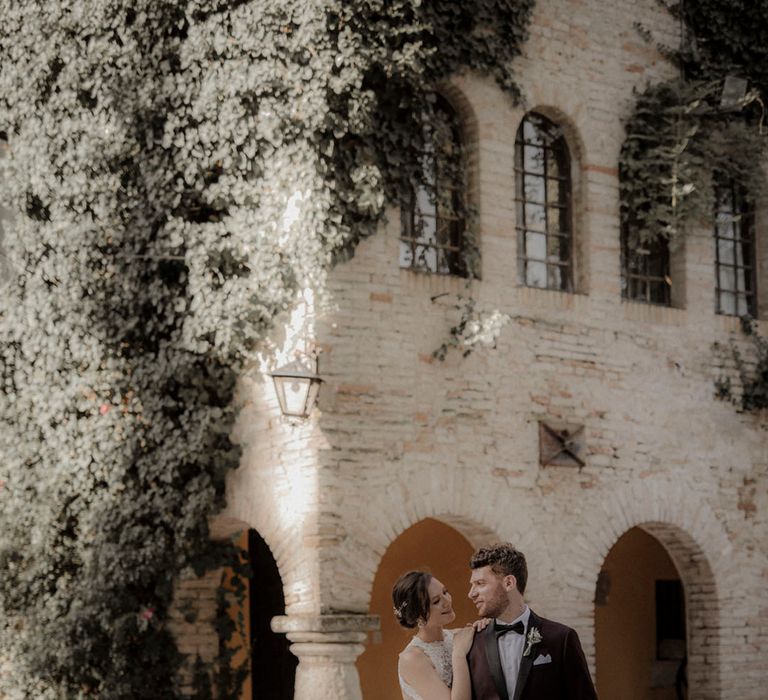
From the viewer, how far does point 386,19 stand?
10102 millimetres

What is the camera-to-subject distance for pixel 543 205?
1150cm

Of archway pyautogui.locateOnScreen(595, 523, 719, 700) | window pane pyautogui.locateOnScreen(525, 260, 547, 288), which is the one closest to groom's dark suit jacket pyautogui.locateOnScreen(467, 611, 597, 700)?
window pane pyautogui.locateOnScreen(525, 260, 547, 288)

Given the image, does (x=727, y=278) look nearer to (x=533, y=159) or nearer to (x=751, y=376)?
(x=751, y=376)

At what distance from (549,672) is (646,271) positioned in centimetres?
701

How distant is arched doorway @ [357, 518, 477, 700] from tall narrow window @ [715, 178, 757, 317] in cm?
323

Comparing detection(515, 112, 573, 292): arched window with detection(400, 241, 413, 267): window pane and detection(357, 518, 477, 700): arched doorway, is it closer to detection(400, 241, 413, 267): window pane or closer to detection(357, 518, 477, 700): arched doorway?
detection(400, 241, 413, 267): window pane

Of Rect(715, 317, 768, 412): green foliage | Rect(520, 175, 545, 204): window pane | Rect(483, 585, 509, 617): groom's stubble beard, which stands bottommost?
Rect(483, 585, 509, 617): groom's stubble beard

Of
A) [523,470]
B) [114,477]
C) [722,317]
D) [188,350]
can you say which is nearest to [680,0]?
[722,317]

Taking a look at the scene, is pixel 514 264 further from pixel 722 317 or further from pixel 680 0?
pixel 680 0

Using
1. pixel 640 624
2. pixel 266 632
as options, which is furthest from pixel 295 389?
pixel 640 624

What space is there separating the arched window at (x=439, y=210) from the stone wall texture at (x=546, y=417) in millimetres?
160

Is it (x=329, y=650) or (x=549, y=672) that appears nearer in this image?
(x=549, y=672)

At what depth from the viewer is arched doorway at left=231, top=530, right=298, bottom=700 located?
12320 millimetres

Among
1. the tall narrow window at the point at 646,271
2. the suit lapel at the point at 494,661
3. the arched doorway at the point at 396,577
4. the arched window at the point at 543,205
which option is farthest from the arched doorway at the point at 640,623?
the suit lapel at the point at 494,661
